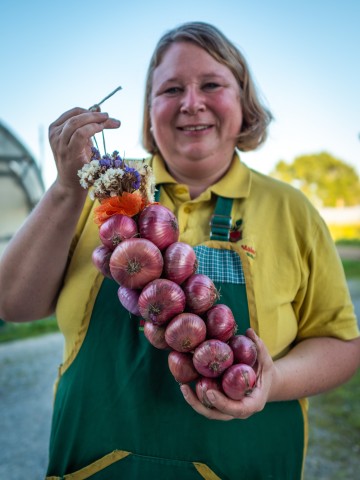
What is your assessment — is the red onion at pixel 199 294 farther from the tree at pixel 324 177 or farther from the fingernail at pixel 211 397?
the tree at pixel 324 177

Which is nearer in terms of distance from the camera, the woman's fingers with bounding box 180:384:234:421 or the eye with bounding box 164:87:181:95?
the woman's fingers with bounding box 180:384:234:421

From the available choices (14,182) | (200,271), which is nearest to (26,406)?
(200,271)

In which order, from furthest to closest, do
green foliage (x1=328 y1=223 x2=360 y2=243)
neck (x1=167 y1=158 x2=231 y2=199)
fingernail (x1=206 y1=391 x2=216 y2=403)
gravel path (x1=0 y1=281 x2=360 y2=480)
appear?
green foliage (x1=328 y1=223 x2=360 y2=243) → gravel path (x1=0 y1=281 x2=360 y2=480) → neck (x1=167 y1=158 x2=231 y2=199) → fingernail (x1=206 y1=391 x2=216 y2=403)

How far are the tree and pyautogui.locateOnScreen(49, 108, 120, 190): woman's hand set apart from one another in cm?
4285

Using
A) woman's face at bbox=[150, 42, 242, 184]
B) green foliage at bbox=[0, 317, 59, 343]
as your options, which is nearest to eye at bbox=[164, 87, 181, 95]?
woman's face at bbox=[150, 42, 242, 184]

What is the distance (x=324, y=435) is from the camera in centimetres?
389

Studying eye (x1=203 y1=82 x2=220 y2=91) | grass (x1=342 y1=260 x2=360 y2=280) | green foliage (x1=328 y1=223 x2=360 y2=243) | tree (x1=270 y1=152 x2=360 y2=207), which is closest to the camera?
eye (x1=203 y1=82 x2=220 y2=91)

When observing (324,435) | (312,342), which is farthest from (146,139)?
(324,435)

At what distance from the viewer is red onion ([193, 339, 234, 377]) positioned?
4.17 feet

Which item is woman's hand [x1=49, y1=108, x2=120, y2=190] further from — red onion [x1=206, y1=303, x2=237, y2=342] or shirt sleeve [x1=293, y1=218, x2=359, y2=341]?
shirt sleeve [x1=293, y1=218, x2=359, y2=341]

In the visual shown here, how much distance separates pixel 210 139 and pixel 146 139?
20.5 inches

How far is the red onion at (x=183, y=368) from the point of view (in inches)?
52.6

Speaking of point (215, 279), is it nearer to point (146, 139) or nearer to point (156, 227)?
point (156, 227)

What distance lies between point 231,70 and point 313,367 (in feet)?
4.36
